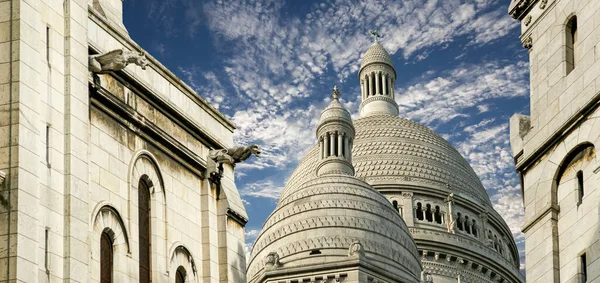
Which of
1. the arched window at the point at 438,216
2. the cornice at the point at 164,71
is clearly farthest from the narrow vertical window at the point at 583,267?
the arched window at the point at 438,216

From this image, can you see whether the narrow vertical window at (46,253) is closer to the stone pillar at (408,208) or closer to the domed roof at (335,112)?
the domed roof at (335,112)

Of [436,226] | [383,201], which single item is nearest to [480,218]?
[436,226]

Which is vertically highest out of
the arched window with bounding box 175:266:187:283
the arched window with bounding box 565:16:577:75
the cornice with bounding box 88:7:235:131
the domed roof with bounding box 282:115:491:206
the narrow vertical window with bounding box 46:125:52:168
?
the domed roof with bounding box 282:115:491:206

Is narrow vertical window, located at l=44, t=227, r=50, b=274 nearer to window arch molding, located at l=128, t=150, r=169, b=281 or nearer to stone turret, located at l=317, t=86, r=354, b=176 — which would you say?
window arch molding, located at l=128, t=150, r=169, b=281

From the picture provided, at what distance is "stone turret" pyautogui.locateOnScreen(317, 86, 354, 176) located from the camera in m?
86.9

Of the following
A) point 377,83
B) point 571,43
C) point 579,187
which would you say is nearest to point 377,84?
point 377,83

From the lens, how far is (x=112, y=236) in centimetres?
2778

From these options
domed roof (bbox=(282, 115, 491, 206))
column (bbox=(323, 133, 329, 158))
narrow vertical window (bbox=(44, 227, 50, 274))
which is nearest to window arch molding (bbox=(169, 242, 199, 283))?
narrow vertical window (bbox=(44, 227, 50, 274))

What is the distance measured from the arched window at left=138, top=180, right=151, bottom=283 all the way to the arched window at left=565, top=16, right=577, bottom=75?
377 inches

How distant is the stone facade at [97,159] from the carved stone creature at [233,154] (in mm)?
256

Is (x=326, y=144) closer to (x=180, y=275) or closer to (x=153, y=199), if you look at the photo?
(x=180, y=275)

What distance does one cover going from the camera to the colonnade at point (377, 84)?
125 metres

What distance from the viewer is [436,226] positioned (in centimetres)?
10838

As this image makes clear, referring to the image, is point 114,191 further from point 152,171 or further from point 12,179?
point 12,179
